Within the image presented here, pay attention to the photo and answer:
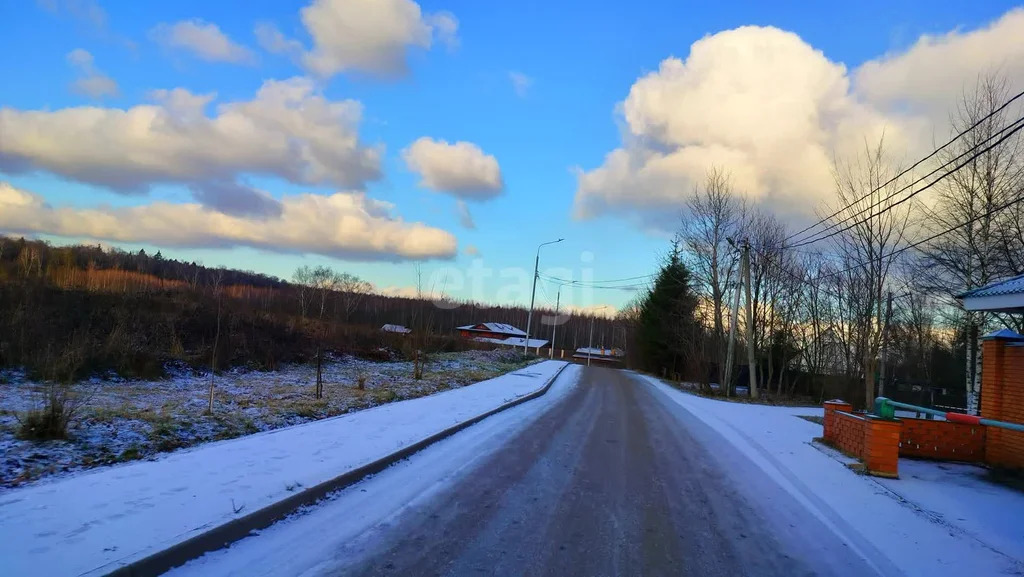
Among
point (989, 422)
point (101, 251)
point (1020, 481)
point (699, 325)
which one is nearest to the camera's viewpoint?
point (989, 422)

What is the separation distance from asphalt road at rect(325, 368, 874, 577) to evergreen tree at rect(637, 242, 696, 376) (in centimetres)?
2813

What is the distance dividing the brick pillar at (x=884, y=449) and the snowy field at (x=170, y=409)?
9000mm

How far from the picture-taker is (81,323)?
18.1 m

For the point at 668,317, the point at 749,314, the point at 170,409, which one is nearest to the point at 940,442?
the point at 170,409

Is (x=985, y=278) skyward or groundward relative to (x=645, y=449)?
skyward

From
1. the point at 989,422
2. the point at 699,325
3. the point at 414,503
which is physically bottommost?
the point at 414,503

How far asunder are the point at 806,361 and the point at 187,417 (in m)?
34.6

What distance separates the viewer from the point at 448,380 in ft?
67.9

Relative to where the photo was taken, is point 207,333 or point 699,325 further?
point 699,325

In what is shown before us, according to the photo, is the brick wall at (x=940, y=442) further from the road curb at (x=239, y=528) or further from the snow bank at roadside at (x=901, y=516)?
the road curb at (x=239, y=528)

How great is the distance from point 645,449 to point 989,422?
497 cm

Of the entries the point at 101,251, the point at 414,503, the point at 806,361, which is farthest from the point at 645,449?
the point at 101,251

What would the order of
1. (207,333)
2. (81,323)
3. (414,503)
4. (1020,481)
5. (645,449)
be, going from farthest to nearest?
(207,333)
(81,323)
(645,449)
(1020,481)
(414,503)

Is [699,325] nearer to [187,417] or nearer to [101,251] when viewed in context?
[187,417]
